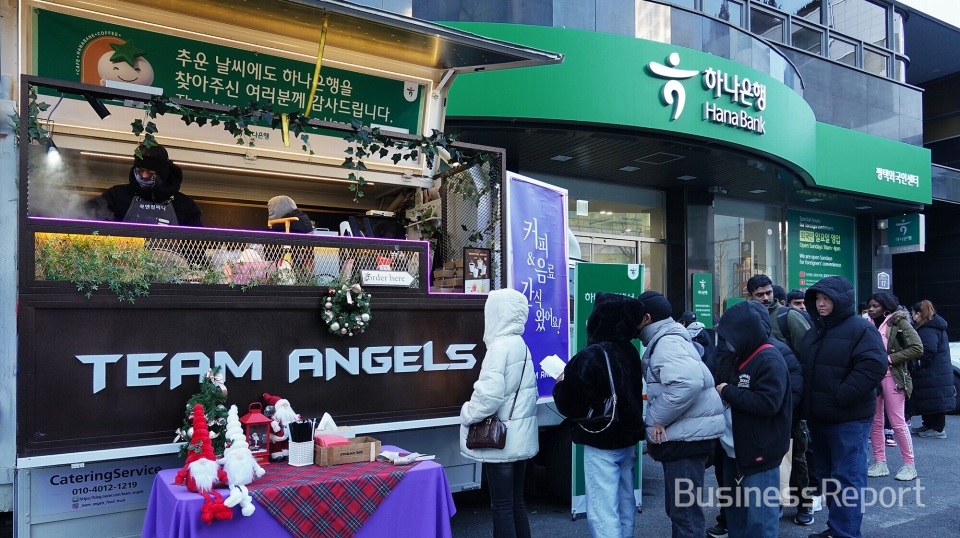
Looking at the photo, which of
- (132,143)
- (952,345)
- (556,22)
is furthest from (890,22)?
(132,143)

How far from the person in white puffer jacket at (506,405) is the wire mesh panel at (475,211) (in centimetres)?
128

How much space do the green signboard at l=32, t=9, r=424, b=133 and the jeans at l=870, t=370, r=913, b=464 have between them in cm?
519

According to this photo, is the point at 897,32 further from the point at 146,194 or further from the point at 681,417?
the point at 146,194

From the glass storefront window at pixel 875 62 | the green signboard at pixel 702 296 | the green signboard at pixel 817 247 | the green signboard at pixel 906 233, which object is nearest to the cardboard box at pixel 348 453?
the green signboard at pixel 702 296

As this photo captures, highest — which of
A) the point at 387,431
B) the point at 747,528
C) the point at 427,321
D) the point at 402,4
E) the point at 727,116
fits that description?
the point at 402,4

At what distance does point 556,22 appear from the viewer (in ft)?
29.1

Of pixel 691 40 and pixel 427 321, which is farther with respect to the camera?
pixel 691 40

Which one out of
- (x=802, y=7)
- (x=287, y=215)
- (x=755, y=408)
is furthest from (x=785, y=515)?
(x=802, y=7)

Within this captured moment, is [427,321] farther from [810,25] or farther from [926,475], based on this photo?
[810,25]

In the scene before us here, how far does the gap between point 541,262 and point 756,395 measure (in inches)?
85.6

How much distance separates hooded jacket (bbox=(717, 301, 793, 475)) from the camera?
12.7 feet

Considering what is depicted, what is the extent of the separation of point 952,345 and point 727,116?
5.49 meters

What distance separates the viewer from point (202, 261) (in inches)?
157

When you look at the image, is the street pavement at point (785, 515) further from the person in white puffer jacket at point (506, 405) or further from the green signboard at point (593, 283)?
the green signboard at point (593, 283)
